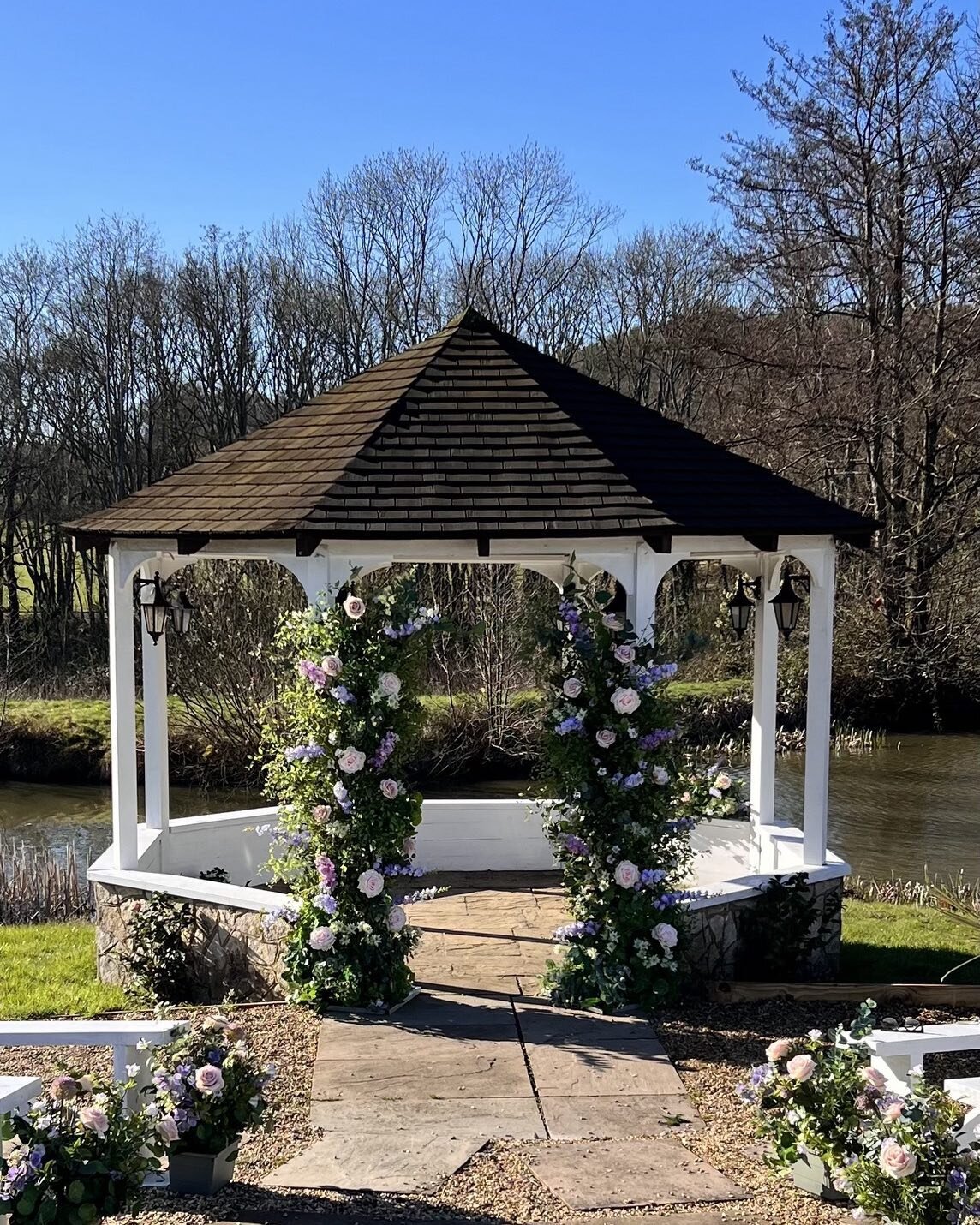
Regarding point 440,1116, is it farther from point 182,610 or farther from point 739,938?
point 182,610

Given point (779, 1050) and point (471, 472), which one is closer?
point (779, 1050)

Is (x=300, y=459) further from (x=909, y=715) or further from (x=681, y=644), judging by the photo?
(x=909, y=715)

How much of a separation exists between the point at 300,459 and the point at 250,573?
9.91 meters

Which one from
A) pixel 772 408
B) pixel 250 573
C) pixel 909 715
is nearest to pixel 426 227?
pixel 772 408

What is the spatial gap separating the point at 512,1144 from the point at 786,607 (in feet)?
13.7

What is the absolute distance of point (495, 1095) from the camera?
528cm

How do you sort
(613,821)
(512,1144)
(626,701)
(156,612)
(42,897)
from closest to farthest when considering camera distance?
(512,1144) < (626,701) < (613,821) < (156,612) < (42,897)

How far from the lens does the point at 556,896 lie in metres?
8.77

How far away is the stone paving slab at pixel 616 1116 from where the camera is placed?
4914mm

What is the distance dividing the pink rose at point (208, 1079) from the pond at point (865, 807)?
31.2ft

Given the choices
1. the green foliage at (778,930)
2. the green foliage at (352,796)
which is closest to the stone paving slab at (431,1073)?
the green foliage at (352,796)

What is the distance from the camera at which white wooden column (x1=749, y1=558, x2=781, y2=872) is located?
8.29 meters

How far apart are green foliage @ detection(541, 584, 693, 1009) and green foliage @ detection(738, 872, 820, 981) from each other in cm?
84

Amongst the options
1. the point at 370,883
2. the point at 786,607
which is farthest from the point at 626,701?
the point at 786,607
